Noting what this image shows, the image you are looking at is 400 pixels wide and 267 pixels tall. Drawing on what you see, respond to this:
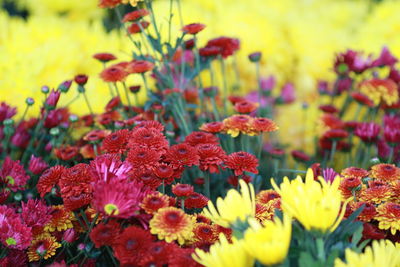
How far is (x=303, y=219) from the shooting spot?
2.08 feet

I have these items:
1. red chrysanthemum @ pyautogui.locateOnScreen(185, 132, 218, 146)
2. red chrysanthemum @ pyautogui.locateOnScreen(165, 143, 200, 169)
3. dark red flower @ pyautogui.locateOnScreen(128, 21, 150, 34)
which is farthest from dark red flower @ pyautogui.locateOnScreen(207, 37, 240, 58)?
red chrysanthemum @ pyautogui.locateOnScreen(165, 143, 200, 169)

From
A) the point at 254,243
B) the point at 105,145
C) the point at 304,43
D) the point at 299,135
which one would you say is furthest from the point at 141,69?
the point at 304,43

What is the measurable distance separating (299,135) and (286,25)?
57 cm

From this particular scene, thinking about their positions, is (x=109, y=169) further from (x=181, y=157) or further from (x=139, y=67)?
(x=139, y=67)

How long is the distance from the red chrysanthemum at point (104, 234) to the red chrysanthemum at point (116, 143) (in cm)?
24

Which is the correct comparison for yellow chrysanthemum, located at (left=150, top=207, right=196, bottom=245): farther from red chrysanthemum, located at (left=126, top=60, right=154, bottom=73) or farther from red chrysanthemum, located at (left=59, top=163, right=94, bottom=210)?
red chrysanthemum, located at (left=126, top=60, right=154, bottom=73)

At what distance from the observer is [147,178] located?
83 cm

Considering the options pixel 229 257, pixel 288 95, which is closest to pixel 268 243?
pixel 229 257

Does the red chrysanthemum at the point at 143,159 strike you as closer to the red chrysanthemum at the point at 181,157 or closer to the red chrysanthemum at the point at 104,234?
the red chrysanthemum at the point at 181,157

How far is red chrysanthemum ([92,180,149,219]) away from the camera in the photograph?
2.28ft

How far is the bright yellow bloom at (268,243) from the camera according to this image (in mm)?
571

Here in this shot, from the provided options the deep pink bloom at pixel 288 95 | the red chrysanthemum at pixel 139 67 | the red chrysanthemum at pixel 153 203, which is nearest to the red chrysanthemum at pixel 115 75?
the red chrysanthemum at pixel 139 67

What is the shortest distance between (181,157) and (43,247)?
28cm

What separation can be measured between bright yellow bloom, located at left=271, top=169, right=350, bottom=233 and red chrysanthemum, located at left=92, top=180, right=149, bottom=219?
0.22 meters
